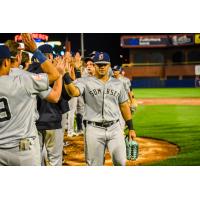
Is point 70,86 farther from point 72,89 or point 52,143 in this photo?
point 52,143

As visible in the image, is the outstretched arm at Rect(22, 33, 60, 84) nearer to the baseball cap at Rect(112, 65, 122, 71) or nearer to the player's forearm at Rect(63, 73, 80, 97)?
the player's forearm at Rect(63, 73, 80, 97)

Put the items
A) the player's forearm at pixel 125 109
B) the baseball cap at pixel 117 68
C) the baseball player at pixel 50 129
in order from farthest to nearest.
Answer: the baseball cap at pixel 117 68 → the baseball player at pixel 50 129 → the player's forearm at pixel 125 109

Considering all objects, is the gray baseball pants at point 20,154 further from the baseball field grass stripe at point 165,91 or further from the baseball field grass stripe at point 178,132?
the baseball field grass stripe at point 165,91

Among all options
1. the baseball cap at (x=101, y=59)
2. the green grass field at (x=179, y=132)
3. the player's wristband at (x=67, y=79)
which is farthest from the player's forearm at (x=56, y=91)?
the green grass field at (x=179, y=132)

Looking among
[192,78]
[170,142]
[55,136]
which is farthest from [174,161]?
[192,78]

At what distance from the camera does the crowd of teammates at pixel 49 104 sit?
115 inches

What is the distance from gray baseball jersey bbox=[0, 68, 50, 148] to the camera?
9.42 ft

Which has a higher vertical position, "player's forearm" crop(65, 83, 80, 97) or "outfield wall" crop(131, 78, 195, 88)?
"player's forearm" crop(65, 83, 80, 97)

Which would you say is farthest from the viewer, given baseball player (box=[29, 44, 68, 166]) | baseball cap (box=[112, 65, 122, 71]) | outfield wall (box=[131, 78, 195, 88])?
outfield wall (box=[131, 78, 195, 88])

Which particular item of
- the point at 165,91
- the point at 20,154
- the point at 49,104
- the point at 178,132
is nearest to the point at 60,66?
the point at 49,104

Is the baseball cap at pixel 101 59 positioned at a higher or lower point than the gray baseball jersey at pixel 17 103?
higher

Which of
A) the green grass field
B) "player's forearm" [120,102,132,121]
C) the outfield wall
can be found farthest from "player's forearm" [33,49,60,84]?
the outfield wall
